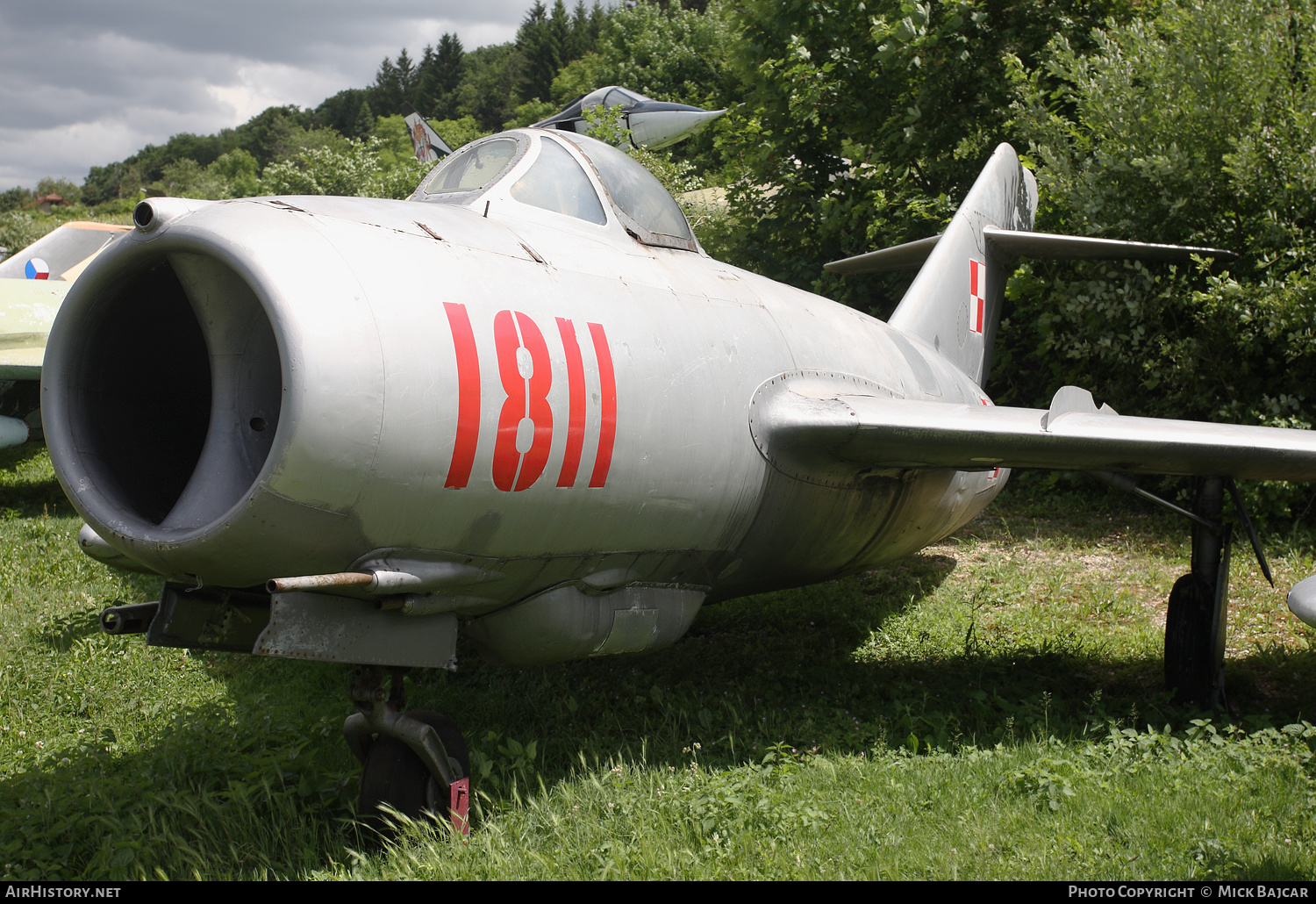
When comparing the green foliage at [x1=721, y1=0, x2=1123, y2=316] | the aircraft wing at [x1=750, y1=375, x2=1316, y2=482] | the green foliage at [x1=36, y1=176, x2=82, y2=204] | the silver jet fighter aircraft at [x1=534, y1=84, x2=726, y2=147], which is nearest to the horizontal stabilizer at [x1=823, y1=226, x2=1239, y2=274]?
the aircraft wing at [x1=750, y1=375, x2=1316, y2=482]

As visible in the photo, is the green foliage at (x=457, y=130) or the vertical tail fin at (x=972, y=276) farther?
the green foliage at (x=457, y=130)

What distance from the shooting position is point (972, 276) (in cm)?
770

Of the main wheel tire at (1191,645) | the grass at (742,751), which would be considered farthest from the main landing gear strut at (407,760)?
the main wheel tire at (1191,645)

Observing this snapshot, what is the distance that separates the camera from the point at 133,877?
3455 mm

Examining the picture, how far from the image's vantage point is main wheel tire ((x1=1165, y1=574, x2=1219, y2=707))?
506cm

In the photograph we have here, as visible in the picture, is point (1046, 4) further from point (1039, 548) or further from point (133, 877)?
point (133, 877)

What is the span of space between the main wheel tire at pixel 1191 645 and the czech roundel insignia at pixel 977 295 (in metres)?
3.08

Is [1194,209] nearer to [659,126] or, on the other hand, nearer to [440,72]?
[659,126]

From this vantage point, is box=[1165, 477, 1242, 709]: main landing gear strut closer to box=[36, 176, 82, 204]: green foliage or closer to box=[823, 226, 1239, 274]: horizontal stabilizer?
box=[823, 226, 1239, 274]: horizontal stabilizer

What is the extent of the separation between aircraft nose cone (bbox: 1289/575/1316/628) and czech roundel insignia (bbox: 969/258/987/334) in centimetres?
401

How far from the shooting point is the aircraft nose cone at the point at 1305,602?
12.3 feet

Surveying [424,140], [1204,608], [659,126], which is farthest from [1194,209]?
[424,140]

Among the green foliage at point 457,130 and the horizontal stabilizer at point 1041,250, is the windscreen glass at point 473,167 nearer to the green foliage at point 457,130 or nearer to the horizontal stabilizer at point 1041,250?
the horizontal stabilizer at point 1041,250

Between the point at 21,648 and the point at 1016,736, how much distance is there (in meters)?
6.22
